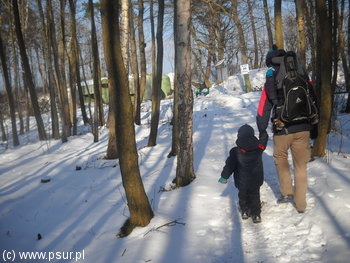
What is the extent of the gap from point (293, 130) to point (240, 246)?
4.82 ft

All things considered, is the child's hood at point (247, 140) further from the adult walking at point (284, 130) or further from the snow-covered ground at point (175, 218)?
the snow-covered ground at point (175, 218)

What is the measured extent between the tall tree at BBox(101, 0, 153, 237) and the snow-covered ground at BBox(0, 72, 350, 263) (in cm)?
20

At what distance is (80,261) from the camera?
10.1 ft

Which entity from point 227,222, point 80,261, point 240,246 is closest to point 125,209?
point 80,261

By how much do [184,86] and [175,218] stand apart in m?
2.12

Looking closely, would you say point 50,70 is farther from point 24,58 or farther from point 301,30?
point 301,30

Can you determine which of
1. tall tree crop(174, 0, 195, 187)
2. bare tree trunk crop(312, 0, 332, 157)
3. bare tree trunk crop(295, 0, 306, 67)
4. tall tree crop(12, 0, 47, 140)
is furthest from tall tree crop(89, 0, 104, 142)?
bare tree trunk crop(312, 0, 332, 157)

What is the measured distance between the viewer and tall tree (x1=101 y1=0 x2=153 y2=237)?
10.2ft

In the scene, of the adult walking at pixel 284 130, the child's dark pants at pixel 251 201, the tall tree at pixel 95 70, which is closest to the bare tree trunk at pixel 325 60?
the adult walking at pixel 284 130

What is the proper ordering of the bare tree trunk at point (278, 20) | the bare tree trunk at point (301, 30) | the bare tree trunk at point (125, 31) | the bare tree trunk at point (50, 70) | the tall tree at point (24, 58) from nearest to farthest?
the bare tree trunk at point (278, 20) → the bare tree trunk at point (125, 31) → the bare tree trunk at point (301, 30) → the tall tree at point (24, 58) → the bare tree trunk at point (50, 70)

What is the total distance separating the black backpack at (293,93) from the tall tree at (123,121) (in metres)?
1.81

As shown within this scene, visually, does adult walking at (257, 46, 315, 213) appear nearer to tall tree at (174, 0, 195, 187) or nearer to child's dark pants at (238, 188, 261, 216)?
child's dark pants at (238, 188, 261, 216)

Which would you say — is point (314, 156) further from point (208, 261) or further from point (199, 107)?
point (199, 107)

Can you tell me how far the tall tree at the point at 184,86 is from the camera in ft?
14.6
